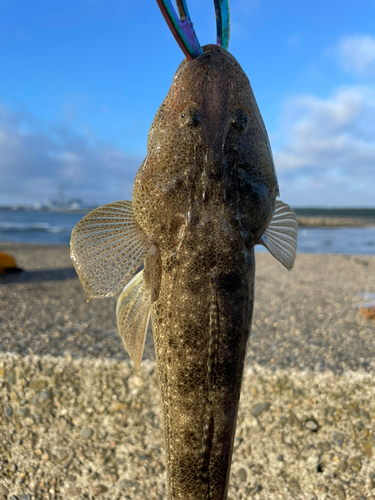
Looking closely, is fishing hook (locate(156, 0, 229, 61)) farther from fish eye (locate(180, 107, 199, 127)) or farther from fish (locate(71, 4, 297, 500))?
fish eye (locate(180, 107, 199, 127))

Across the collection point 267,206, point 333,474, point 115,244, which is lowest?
point 333,474

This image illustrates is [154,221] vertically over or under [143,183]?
under

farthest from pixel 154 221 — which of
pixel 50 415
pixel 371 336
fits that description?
pixel 371 336

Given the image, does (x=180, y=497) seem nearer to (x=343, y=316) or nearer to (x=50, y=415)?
(x=50, y=415)

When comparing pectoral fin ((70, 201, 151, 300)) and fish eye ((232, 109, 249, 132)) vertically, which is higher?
fish eye ((232, 109, 249, 132))

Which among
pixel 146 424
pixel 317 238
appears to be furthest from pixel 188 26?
pixel 317 238

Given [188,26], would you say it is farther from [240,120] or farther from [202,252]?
[202,252]

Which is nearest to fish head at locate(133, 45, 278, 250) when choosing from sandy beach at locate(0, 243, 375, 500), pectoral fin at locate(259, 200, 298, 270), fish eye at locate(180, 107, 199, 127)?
fish eye at locate(180, 107, 199, 127)
